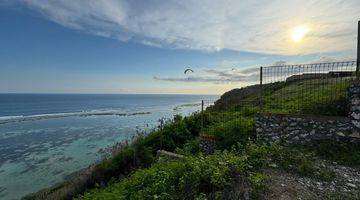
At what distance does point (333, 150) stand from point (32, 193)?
1688 cm

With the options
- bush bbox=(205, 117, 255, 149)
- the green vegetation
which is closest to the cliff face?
bush bbox=(205, 117, 255, 149)

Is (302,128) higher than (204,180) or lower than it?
higher

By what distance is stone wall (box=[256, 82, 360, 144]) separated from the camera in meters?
8.36

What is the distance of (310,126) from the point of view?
9055mm

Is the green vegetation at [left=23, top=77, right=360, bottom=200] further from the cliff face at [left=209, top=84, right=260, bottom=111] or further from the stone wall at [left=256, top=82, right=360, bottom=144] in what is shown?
the cliff face at [left=209, top=84, right=260, bottom=111]

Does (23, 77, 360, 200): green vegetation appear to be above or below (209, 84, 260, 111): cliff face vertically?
below

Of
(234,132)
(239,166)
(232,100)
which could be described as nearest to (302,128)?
(234,132)

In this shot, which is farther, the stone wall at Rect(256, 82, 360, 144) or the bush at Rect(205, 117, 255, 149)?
the bush at Rect(205, 117, 255, 149)

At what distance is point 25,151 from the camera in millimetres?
27594

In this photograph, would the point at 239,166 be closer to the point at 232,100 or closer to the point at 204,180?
the point at 204,180

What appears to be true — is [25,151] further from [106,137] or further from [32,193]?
[32,193]

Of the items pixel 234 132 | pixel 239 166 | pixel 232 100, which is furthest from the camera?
pixel 232 100

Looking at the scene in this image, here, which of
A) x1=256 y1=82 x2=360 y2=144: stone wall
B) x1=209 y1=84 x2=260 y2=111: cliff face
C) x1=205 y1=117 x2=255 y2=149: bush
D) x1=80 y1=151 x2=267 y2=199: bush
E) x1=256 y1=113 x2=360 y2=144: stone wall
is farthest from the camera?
x1=209 y1=84 x2=260 y2=111: cliff face

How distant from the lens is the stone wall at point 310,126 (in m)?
8.36
